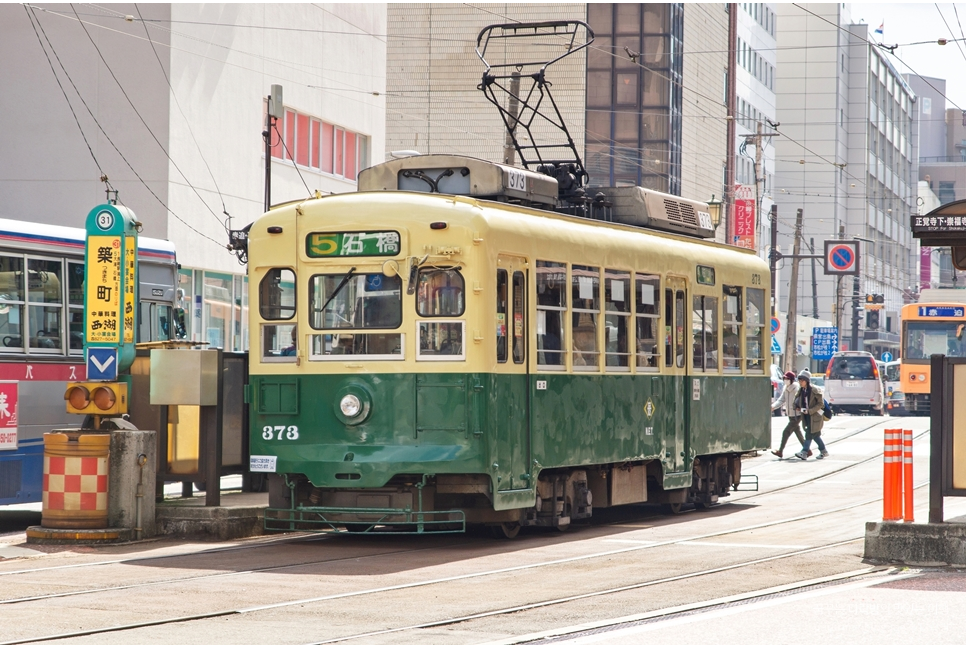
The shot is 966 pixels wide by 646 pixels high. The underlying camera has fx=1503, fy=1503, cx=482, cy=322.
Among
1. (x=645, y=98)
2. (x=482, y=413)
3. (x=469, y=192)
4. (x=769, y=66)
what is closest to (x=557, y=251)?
(x=469, y=192)

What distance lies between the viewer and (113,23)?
2944 centimetres

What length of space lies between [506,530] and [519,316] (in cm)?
203

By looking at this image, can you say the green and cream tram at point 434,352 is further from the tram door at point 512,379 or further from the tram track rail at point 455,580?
the tram track rail at point 455,580

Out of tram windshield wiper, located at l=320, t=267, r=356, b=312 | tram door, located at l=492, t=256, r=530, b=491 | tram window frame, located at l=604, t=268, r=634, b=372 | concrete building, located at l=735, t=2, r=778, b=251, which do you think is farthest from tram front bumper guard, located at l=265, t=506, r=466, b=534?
concrete building, located at l=735, t=2, r=778, b=251

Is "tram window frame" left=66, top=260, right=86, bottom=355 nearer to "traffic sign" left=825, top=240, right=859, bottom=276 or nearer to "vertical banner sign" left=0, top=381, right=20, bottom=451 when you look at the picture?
"vertical banner sign" left=0, top=381, right=20, bottom=451

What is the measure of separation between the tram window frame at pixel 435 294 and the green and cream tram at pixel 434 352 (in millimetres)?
12

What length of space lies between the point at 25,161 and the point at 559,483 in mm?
18632

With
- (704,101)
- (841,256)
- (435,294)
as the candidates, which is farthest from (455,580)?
(704,101)

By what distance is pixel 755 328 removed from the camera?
61.5 feet

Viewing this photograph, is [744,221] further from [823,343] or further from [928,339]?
[928,339]

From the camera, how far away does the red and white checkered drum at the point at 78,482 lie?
533 inches

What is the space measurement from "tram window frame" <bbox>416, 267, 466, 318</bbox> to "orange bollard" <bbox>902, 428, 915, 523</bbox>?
3878 millimetres

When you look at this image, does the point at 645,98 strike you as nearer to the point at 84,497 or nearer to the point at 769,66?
the point at 769,66

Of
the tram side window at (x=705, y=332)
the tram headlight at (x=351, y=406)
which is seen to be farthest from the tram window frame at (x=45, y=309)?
the tram side window at (x=705, y=332)
